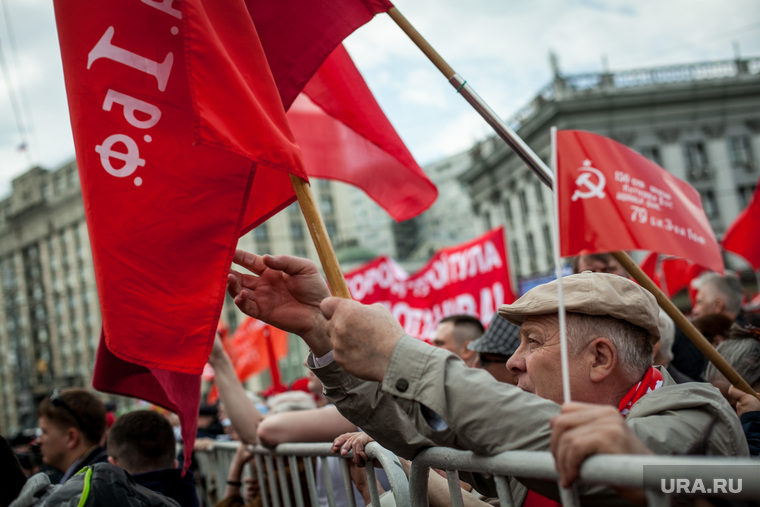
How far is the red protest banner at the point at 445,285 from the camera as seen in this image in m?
7.62

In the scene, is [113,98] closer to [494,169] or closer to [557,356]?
[557,356]

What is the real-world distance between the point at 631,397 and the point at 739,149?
137ft

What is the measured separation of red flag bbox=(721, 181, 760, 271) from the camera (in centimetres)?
715

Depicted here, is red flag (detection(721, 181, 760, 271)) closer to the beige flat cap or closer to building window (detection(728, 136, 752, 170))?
the beige flat cap

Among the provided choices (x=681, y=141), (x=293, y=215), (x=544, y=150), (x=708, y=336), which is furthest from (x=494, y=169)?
(x=708, y=336)

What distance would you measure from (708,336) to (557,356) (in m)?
2.44

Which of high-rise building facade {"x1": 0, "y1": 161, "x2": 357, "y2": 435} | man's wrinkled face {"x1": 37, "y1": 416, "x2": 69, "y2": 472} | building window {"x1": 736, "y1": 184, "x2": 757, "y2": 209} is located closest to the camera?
man's wrinkled face {"x1": 37, "y1": 416, "x2": 69, "y2": 472}

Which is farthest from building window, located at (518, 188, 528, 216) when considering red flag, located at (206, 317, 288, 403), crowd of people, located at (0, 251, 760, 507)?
crowd of people, located at (0, 251, 760, 507)

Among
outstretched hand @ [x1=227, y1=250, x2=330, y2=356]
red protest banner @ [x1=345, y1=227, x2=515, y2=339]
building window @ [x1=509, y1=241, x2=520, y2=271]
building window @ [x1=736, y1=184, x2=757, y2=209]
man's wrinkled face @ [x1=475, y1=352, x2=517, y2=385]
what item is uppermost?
building window @ [x1=736, y1=184, x2=757, y2=209]

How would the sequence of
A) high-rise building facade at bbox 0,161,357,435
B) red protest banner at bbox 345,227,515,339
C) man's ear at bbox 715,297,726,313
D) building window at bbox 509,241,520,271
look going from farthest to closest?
high-rise building facade at bbox 0,161,357,435 → building window at bbox 509,241,520,271 → red protest banner at bbox 345,227,515,339 → man's ear at bbox 715,297,726,313

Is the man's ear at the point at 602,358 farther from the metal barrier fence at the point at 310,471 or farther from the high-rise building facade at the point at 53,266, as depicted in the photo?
the high-rise building facade at the point at 53,266

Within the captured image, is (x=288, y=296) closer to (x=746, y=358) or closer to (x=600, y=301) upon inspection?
(x=600, y=301)

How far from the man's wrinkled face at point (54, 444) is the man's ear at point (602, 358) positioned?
10.4ft

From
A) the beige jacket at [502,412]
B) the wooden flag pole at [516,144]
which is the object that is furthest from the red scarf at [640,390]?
the wooden flag pole at [516,144]
